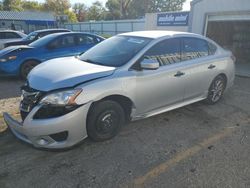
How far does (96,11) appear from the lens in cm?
7062

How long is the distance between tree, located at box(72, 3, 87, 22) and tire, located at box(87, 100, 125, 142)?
75.0m

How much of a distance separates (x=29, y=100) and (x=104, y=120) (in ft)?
3.52

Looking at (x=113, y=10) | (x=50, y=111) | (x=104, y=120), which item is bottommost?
(x=104, y=120)

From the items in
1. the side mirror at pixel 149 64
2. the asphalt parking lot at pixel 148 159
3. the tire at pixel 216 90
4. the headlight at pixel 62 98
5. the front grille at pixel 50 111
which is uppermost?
the side mirror at pixel 149 64

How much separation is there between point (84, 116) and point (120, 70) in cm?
88

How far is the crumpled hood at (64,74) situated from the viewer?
330cm

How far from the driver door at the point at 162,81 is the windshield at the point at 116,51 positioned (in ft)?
0.82

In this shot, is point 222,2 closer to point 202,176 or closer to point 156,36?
point 156,36

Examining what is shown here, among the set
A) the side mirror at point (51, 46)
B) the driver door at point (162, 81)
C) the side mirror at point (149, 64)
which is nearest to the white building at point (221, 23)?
the driver door at point (162, 81)

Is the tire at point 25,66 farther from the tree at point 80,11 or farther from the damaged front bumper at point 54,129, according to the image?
the tree at point 80,11

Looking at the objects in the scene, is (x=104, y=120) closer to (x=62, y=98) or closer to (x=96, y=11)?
(x=62, y=98)

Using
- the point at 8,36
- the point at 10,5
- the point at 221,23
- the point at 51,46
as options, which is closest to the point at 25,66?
the point at 51,46

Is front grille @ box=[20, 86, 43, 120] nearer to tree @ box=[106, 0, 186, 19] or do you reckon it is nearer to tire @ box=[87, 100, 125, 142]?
tire @ box=[87, 100, 125, 142]

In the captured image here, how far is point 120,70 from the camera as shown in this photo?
3674mm
